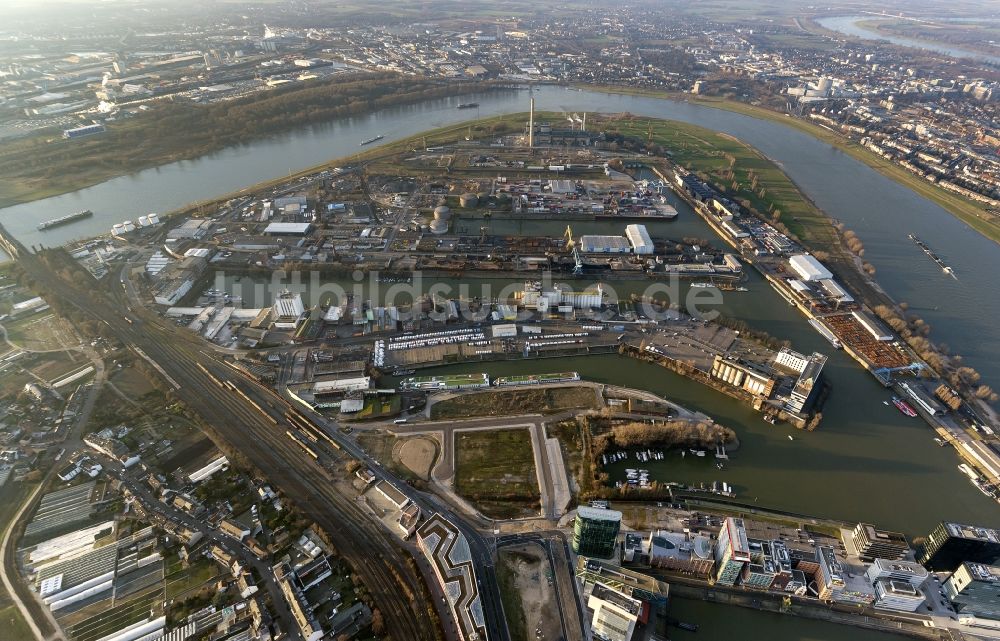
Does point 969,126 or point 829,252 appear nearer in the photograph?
point 829,252

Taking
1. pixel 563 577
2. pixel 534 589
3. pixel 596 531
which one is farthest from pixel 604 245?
pixel 534 589

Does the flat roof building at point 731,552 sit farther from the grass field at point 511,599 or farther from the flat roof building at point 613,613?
the grass field at point 511,599

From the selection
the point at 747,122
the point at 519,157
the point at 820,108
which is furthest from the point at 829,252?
the point at 820,108

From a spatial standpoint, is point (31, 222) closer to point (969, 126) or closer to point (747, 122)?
point (747, 122)

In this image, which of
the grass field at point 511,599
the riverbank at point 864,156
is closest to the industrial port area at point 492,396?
the grass field at point 511,599

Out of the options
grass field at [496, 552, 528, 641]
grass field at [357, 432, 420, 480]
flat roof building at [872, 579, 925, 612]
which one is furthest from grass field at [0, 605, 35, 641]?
flat roof building at [872, 579, 925, 612]

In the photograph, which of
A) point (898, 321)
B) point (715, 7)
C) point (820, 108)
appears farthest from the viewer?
point (715, 7)

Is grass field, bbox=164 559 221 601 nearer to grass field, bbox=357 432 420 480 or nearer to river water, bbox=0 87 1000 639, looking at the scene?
grass field, bbox=357 432 420 480
